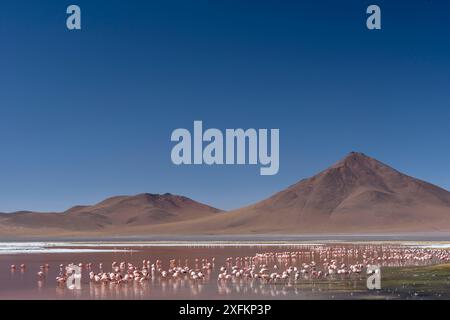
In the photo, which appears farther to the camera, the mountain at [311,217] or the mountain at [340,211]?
the mountain at [311,217]

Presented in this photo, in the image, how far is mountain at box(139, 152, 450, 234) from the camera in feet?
479

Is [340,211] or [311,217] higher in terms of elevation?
[340,211]

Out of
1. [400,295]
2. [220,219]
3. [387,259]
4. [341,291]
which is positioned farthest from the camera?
[220,219]

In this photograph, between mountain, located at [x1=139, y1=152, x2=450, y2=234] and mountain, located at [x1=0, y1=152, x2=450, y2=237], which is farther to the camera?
mountain, located at [x1=0, y1=152, x2=450, y2=237]

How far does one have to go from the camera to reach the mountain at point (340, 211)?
479ft

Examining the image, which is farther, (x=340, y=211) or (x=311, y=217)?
(x=340, y=211)

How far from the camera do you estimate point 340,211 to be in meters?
164
